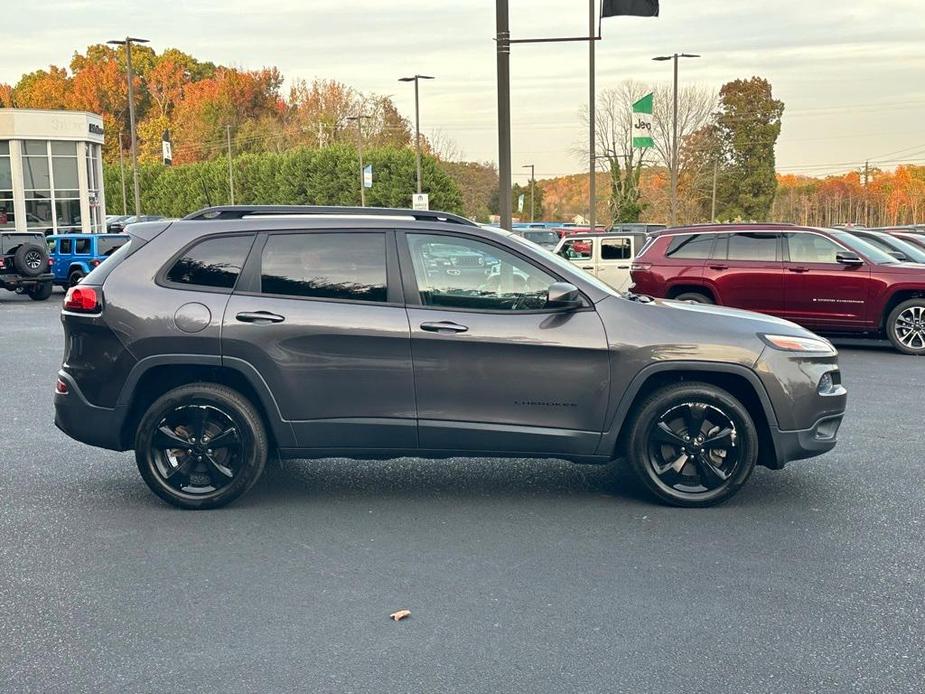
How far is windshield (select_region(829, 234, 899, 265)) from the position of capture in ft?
44.2

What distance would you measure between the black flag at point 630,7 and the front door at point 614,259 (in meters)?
6.81

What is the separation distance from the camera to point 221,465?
5.86m

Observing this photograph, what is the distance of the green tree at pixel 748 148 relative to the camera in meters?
79.2

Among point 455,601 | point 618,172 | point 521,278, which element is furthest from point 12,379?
point 618,172

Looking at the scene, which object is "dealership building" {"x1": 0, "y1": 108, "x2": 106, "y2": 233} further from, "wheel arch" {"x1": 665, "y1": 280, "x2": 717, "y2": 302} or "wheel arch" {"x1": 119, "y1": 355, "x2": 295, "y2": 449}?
"wheel arch" {"x1": 119, "y1": 355, "x2": 295, "y2": 449}

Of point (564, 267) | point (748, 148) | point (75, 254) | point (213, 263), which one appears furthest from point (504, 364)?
point (748, 148)

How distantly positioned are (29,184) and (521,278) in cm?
4385

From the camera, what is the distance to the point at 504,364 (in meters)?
5.73

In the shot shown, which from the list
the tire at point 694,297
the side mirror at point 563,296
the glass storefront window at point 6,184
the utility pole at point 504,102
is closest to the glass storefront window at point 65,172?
the glass storefront window at point 6,184

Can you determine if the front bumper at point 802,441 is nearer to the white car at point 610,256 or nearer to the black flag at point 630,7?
the black flag at point 630,7

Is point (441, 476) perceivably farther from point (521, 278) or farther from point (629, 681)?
point (629, 681)

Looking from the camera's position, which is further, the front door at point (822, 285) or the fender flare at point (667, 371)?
the front door at point (822, 285)

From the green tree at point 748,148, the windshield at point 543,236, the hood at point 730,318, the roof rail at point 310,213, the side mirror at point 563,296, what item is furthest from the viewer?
the green tree at point 748,148

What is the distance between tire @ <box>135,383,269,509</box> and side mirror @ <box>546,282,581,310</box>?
188cm
